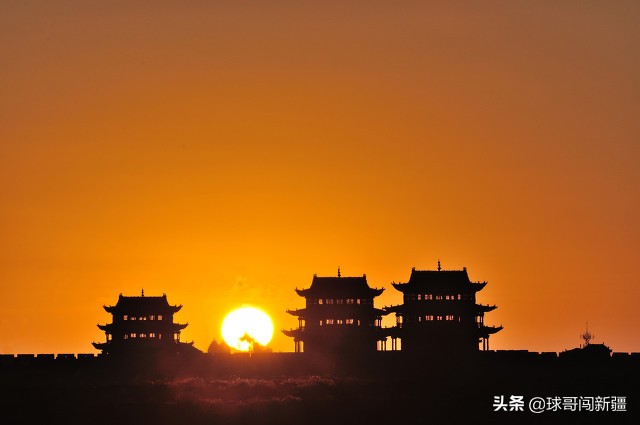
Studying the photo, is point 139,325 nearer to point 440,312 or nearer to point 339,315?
point 339,315

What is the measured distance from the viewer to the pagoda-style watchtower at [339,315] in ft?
485

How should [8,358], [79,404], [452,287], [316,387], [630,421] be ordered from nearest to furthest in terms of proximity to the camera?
[630,421] < [79,404] < [316,387] < [8,358] < [452,287]

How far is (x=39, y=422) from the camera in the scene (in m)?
105

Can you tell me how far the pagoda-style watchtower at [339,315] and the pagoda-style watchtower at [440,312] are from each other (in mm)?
3707

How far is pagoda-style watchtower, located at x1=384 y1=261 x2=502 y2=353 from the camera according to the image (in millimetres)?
142000

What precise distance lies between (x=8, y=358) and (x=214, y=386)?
846 inches

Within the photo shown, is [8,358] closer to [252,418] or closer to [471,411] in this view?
[252,418]

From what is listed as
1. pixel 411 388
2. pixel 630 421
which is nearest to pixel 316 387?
pixel 411 388

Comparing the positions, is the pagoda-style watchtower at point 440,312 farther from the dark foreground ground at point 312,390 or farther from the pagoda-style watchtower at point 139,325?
the pagoda-style watchtower at point 139,325

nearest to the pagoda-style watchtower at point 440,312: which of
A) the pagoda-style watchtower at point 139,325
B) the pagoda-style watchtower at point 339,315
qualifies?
the pagoda-style watchtower at point 339,315

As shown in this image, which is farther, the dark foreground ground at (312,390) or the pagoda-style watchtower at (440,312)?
the pagoda-style watchtower at (440,312)

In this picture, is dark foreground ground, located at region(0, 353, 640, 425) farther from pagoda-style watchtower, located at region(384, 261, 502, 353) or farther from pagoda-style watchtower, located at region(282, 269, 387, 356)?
pagoda-style watchtower, located at region(282, 269, 387, 356)

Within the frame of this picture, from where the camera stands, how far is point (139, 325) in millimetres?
156625

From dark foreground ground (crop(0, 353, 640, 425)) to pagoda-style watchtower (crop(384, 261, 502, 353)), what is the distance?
4842mm
